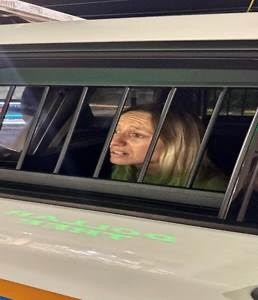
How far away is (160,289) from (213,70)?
2.19 feet

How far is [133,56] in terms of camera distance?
6.52 ft

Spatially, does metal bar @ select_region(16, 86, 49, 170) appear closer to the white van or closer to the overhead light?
the white van

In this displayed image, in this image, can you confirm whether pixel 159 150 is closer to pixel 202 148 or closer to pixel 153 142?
pixel 153 142

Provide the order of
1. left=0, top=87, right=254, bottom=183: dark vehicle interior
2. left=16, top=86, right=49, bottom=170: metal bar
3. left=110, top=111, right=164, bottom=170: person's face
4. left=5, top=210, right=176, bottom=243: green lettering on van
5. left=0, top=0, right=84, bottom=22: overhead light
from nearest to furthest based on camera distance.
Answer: left=5, top=210, right=176, bottom=243: green lettering on van
left=0, top=87, right=254, bottom=183: dark vehicle interior
left=110, top=111, right=164, bottom=170: person's face
left=16, top=86, right=49, bottom=170: metal bar
left=0, top=0, right=84, bottom=22: overhead light

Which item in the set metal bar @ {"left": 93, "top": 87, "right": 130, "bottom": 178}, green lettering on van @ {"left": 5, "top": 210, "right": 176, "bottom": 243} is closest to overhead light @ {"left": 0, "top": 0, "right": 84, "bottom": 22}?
metal bar @ {"left": 93, "top": 87, "right": 130, "bottom": 178}

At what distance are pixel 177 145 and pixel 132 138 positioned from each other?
23 cm

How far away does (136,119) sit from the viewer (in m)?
2.20

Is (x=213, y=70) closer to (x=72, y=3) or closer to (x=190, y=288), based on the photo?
(x=190, y=288)

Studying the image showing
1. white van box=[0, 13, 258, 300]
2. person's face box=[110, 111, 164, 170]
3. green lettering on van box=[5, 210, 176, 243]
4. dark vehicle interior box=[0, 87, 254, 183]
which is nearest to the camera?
white van box=[0, 13, 258, 300]

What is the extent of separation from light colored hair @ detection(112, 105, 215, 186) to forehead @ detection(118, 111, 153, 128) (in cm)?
6

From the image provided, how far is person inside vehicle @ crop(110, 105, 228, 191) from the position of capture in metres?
1.97

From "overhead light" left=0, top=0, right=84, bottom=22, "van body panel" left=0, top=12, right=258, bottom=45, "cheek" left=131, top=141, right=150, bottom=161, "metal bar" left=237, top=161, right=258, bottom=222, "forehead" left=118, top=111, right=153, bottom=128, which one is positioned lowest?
"metal bar" left=237, top=161, right=258, bottom=222

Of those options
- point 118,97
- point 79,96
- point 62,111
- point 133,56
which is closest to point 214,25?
point 133,56

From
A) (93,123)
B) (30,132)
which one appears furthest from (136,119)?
(30,132)
